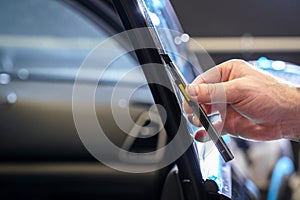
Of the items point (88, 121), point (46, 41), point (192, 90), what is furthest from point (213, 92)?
point (46, 41)

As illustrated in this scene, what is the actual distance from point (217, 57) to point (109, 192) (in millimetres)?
3419

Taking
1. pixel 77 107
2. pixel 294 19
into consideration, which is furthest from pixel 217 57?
pixel 77 107

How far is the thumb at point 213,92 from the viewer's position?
923mm

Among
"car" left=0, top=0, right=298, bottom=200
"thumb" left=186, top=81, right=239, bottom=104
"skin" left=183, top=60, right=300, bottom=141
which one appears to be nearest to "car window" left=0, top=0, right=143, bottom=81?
"car" left=0, top=0, right=298, bottom=200

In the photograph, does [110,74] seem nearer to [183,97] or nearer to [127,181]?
[127,181]

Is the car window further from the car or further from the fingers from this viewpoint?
the fingers

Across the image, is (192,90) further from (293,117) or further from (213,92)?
(293,117)

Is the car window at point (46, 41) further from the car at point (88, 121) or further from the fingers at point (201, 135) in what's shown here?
the fingers at point (201, 135)

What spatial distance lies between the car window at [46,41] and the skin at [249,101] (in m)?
1.24

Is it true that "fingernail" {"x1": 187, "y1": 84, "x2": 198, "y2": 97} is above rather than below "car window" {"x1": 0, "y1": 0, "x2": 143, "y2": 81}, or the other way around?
above

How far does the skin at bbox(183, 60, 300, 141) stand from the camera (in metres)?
0.96

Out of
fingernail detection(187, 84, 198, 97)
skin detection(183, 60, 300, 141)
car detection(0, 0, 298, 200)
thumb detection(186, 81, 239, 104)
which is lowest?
car detection(0, 0, 298, 200)

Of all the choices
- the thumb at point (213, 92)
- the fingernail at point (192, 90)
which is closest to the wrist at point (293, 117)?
the thumb at point (213, 92)

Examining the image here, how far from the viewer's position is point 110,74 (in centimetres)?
260
